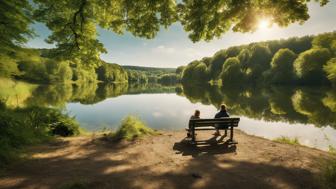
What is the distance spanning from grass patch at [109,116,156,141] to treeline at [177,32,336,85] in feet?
111

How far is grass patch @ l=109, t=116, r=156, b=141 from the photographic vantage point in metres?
11.3

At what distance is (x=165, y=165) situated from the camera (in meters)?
7.55

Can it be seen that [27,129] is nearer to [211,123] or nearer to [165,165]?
[165,165]

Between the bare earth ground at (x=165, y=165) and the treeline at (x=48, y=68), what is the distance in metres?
5.78

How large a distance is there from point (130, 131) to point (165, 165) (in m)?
4.51

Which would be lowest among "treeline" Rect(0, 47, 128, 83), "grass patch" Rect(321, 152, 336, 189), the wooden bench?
"grass patch" Rect(321, 152, 336, 189)

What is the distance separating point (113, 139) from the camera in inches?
439

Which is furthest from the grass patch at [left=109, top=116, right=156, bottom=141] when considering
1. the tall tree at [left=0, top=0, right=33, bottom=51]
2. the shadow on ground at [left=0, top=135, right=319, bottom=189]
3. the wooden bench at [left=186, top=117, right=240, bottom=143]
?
the tall tree at [left=0, top=0, right=33, bottom=51]

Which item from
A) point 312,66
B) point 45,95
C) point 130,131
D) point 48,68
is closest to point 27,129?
point 130,131

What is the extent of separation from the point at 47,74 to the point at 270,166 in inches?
3432

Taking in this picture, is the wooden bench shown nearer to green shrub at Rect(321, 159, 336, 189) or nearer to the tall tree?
green shrub at Rect(321, 159, 336, 189)

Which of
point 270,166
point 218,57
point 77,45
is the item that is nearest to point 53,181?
point 270,166

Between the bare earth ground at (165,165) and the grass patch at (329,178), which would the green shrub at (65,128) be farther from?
the grass patch at (329,178)

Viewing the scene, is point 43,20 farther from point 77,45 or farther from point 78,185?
point 78,185
